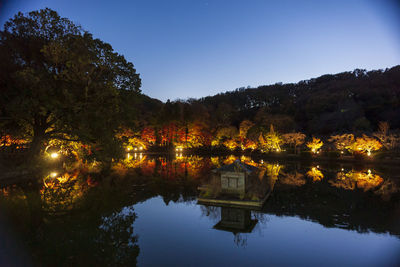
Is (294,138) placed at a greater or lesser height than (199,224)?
greater

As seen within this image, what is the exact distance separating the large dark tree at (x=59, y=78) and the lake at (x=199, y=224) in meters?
4.69

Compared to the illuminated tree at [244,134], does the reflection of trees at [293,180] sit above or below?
below

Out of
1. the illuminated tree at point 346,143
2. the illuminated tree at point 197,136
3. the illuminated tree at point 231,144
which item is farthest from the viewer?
the illuminated tree at point 197,136

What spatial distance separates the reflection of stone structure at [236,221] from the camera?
942 cm

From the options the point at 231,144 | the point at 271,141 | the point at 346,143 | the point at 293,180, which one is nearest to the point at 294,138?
the point at 271,141

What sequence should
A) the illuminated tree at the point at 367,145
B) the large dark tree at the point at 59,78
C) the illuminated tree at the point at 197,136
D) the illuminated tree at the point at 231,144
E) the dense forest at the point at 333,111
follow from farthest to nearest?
1. the dense forest at the point at 333,111
2. the illuminated tree at the point at 197,136
3. the illuminated tree at the point at 231,144
4. the illuminated tree at the point at 367,145
5. the large dark tree at the point at 59,78

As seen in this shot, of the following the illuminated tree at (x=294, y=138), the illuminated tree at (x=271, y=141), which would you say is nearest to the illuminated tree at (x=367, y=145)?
the illuminated tree at (x=294, y=138)

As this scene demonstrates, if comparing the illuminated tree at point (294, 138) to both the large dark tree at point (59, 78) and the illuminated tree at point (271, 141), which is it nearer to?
the illuminated tree at point (271, 141)

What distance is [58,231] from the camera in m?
8.54

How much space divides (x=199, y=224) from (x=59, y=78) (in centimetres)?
1413

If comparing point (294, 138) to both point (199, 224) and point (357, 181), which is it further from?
point (199, 224)

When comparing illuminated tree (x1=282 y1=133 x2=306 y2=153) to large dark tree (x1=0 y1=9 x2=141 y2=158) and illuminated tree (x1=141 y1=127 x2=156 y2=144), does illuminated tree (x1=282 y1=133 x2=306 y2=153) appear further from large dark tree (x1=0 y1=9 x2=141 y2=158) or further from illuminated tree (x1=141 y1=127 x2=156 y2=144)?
large dark tree (x1=0 y1=9 x2=141 y2=158)

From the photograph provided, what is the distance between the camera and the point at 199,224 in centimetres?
1009

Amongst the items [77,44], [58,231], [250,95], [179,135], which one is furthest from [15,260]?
[250,95]
